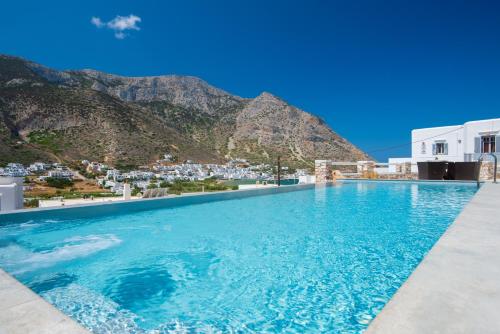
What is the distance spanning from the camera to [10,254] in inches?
193

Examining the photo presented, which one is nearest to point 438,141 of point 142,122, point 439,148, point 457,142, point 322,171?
point 439,148

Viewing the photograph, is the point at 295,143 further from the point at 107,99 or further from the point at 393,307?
the point at 393,307

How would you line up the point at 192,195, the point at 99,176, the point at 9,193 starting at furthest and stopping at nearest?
the point at 99,176 → the point at 192,195 → the point at 9,193

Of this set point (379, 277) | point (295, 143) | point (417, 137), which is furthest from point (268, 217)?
point (295, 143)

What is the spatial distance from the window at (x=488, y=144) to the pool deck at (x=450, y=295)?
23000mm

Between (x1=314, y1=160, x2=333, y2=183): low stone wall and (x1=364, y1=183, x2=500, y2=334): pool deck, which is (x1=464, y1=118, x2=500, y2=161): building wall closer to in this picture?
(x1=314, y1=160, x2=333, y2=183): low stone wall

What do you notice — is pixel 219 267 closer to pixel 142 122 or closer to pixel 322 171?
pixel 322 171

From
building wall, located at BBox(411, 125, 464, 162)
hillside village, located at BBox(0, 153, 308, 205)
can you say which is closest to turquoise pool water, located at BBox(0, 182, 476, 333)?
hillside village, located at BBox(0, 153, 308, 205)

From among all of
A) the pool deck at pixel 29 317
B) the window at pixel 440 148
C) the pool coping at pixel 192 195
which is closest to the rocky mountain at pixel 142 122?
the pool coping at pixel 192 195

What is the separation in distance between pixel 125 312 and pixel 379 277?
3036 millimetres

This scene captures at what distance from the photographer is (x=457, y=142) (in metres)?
22.8

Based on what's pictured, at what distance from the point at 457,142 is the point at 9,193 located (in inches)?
1082

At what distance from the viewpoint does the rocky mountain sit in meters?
41.3

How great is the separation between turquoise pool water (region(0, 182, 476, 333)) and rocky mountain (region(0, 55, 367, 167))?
119 feet
